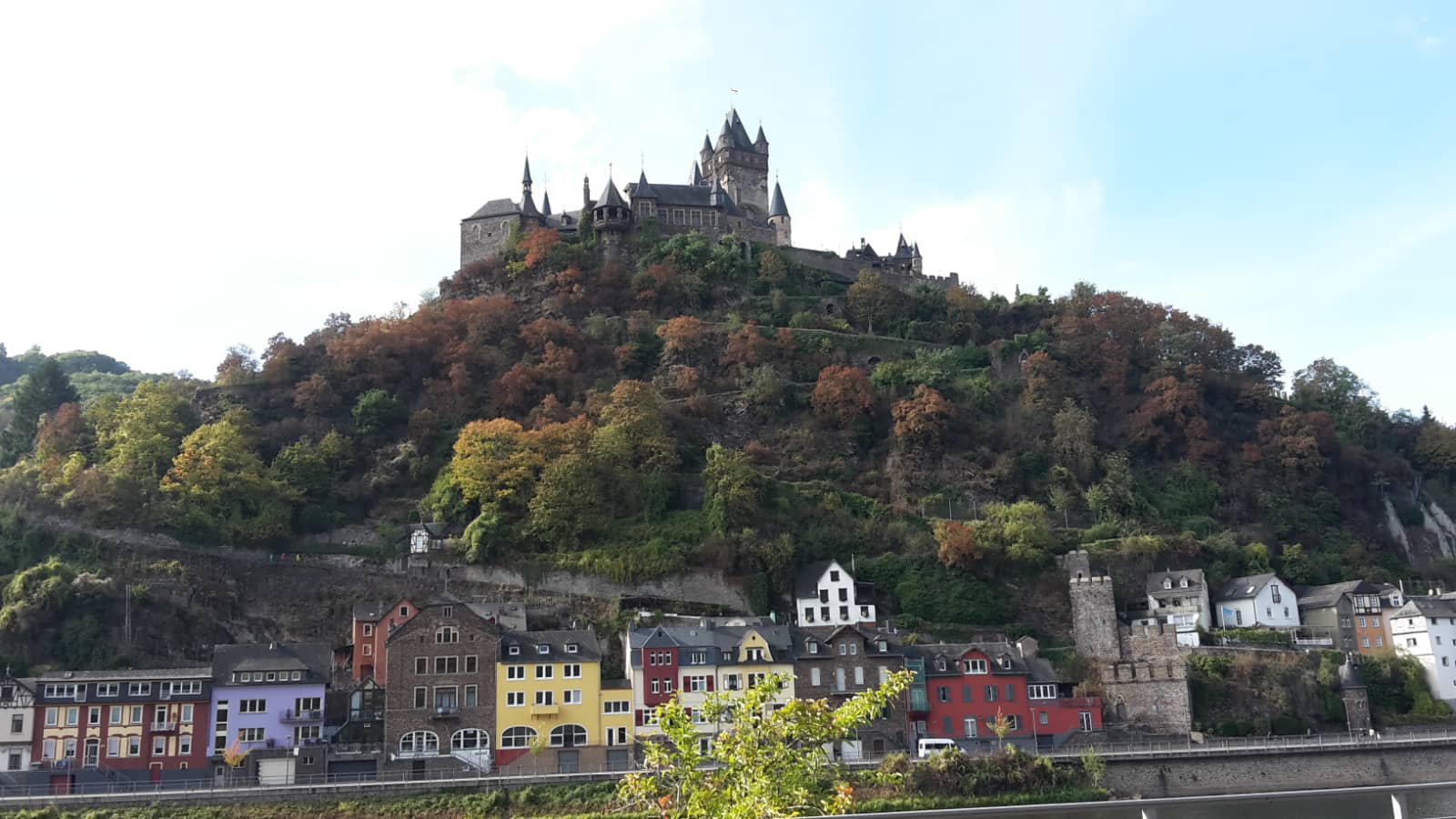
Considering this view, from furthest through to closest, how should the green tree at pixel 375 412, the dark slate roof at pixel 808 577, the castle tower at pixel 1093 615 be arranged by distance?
the green tree at pixel 375 412, the dark slate roof at pixel 808 577, the castle tower at pixel 1093 615

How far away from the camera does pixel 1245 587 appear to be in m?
60.4

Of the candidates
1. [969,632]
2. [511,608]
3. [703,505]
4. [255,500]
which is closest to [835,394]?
[703,505]

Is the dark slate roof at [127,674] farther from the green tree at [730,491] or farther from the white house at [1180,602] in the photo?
the white house at [1180,602]

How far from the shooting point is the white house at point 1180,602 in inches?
2276

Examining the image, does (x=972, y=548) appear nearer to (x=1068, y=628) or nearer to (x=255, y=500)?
(x=1068, y=628)

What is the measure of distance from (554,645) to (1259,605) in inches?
1240

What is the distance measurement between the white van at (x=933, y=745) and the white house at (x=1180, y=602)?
12.8m

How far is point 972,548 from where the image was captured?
59.9m

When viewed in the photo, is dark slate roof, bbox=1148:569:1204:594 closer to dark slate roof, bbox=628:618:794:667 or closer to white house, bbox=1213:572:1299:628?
white house, bbox=1213:572:1299:628

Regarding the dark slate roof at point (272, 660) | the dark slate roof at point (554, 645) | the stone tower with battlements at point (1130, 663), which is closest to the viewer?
the dark slate roof at point (554, 645)

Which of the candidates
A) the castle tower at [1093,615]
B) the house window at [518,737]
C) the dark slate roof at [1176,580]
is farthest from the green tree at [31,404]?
the dark slate roof at [1176,580]

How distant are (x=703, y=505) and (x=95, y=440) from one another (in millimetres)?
30962

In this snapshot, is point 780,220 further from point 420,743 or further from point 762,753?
point 762,753

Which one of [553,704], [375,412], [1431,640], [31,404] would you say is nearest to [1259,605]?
[1431,640]
